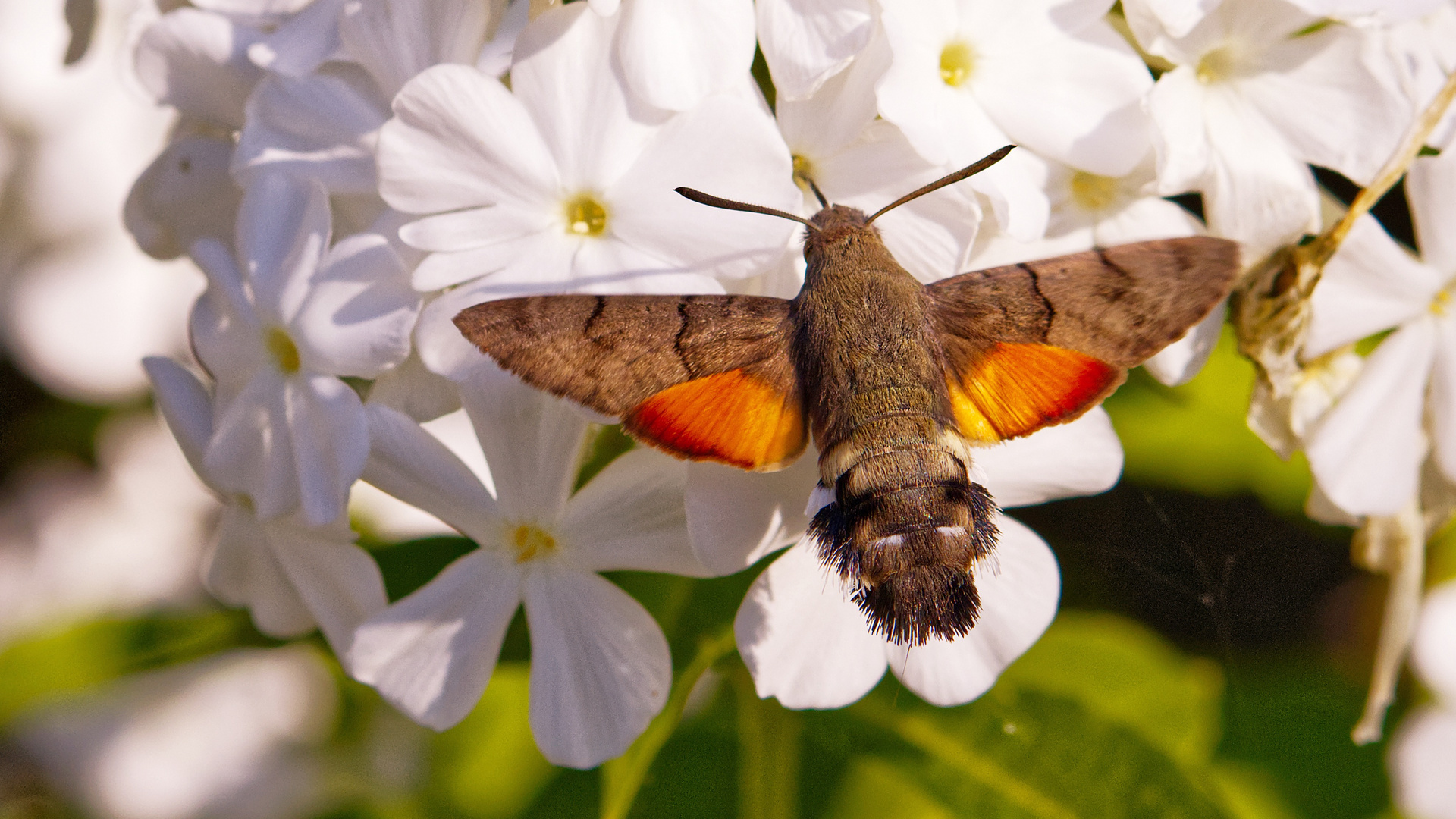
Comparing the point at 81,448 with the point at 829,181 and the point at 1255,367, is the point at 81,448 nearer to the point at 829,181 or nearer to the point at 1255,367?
the point at 829,181

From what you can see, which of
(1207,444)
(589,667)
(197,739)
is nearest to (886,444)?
(589,667)

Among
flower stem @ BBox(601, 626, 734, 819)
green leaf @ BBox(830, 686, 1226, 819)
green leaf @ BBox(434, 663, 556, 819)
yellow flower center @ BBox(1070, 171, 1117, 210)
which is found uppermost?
yellow flower center @ BBox(1070, 171, 1117, 210)

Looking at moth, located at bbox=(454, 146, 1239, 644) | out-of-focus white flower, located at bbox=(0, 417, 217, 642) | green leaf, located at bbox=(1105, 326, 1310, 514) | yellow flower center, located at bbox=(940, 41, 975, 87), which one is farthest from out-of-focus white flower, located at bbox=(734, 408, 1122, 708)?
out-of-focus white flower, located at bbox=(0, 417, 217, 642)

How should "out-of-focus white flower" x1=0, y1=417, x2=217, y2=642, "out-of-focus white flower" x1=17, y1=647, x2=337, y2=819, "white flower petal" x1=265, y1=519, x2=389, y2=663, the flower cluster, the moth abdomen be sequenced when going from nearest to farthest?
the moth abdomen, the flower cluster, "white flower petal" x1=265, y1=519, x2=389, y2=663, "out-of-focus white flower" x1=17, y1=647, x2=337, y2=819, "out-of-focus white flower" x1=0, y1=417, x2=217, y2=642

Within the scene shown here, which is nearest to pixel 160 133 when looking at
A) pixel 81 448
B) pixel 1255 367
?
pixel 81 448

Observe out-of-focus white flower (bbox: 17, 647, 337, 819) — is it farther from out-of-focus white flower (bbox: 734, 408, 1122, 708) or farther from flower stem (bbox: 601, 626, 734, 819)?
out-of-focus white flower (bbox: 734, 408, 1122, 708)

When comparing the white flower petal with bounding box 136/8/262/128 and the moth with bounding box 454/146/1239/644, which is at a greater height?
the white flower petal with bounding box 136/8/262/128
